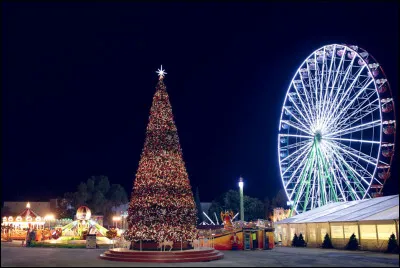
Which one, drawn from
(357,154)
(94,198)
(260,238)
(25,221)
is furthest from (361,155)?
(94,198)

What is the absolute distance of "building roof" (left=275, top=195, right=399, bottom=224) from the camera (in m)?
24.2

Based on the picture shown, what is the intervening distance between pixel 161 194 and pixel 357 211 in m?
14.5

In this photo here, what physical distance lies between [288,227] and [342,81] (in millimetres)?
12820

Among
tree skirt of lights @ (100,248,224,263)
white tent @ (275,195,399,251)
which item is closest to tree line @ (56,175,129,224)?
white tent @ (275,195,399,251)

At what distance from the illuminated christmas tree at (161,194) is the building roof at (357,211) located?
36.8 feet

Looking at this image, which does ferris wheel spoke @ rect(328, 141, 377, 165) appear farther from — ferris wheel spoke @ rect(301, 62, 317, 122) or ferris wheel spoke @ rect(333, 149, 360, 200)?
ferris wheel spoke @ rect(301, 62, 317, 122)

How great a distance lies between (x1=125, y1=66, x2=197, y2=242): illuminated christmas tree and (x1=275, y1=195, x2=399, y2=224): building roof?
11.2 metres

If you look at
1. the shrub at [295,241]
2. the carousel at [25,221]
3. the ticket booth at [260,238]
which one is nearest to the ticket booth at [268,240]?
the ticket booth at [260,238]

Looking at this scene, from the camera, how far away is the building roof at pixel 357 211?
79.3ft

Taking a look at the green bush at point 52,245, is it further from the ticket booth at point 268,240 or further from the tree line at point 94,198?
the tree line at point 94,198

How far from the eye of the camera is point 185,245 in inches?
811

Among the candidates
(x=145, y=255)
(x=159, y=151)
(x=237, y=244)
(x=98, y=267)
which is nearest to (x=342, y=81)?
(x=237, y=244)

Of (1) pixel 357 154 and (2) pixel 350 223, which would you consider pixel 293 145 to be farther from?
(2) pixel 350 223

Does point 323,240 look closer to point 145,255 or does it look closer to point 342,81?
point 342,81
